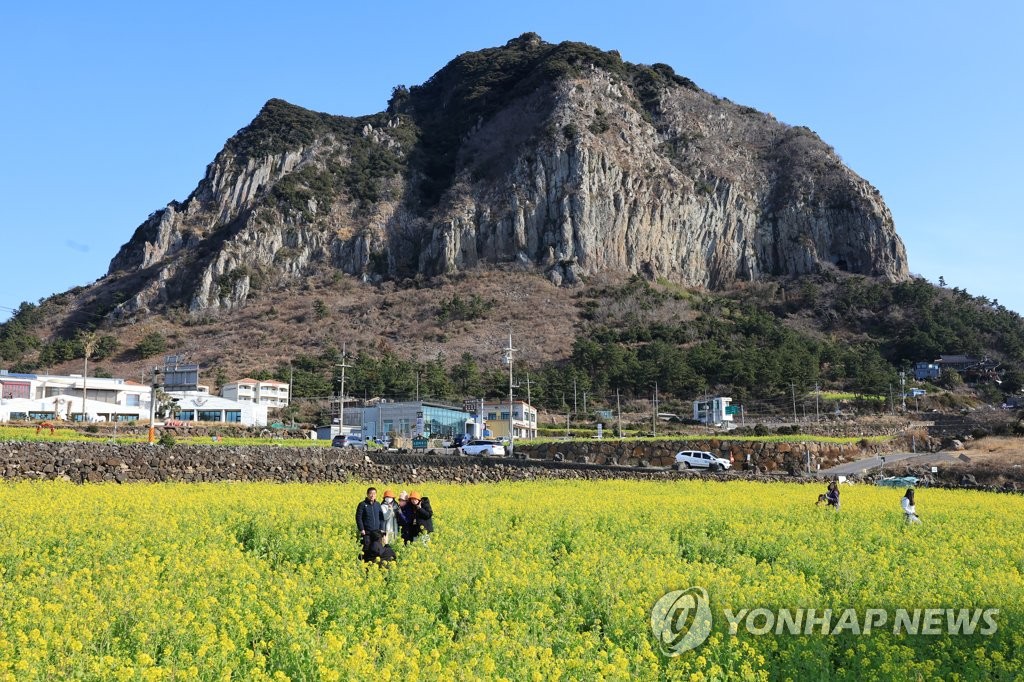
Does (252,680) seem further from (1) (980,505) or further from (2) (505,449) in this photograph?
(2) (505,449)

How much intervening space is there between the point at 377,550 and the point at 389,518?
1.00m

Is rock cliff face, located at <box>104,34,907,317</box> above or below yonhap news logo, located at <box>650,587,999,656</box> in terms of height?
above

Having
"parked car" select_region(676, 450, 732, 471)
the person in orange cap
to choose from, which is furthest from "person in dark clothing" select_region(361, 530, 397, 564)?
"parked car" select_region(676, 450, 732, 471)

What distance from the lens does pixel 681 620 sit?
9.40 meters

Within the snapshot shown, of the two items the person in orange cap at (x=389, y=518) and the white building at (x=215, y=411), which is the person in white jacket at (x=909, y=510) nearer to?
the person in orange cap at (x=389, y=518)

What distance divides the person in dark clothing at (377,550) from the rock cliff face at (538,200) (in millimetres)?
133165

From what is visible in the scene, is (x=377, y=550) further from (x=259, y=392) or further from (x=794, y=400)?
(x=259, y=392)

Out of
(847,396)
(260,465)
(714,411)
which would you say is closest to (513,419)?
(714,411)

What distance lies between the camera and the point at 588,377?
94.7 meters

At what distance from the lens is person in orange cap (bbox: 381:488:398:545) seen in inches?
543

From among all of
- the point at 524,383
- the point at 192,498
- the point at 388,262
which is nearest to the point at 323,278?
the point at 388,262

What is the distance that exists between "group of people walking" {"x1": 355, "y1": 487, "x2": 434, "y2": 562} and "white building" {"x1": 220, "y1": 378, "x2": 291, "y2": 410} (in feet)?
259

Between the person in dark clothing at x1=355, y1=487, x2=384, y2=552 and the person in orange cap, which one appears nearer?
the person in dark clothing at x1=355, y1=487, x2=384, y2=552

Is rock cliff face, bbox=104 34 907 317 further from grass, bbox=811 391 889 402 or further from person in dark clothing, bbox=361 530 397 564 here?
person in dark clothing, bbox=361 530 397 564
